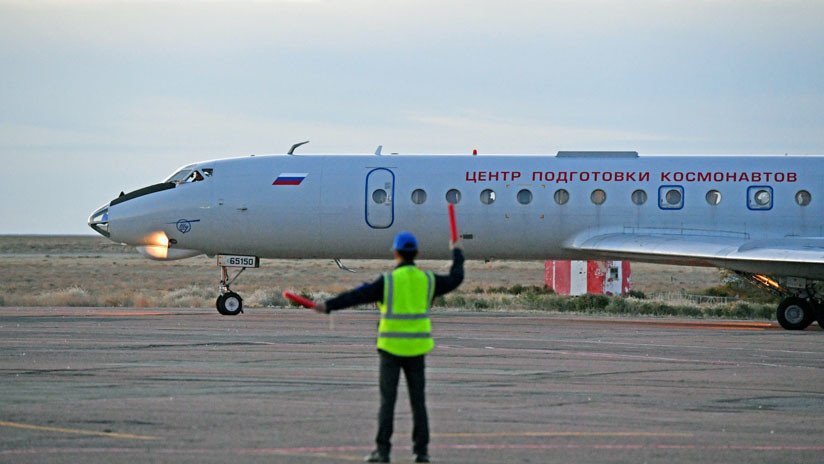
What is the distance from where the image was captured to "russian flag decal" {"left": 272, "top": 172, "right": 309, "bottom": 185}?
3022cm

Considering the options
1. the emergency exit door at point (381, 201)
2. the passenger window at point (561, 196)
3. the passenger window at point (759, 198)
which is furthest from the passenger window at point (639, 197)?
the emergency exit door at point (381, 201)

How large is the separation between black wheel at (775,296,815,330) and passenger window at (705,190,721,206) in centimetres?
271

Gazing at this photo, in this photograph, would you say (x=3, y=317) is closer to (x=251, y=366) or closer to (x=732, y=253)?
(x=251, y=366)

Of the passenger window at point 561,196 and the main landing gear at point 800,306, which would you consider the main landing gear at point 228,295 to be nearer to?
the passenger window at point 561,196

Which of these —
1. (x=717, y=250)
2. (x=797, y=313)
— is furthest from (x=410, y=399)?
(x=797, y=313)

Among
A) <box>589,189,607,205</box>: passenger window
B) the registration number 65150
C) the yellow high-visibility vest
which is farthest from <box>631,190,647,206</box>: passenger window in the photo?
the yellow high-visibility vest

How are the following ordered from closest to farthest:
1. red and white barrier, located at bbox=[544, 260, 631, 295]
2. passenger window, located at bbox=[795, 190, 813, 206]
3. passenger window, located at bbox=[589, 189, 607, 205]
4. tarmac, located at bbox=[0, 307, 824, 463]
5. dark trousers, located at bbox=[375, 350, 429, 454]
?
dark trousers, located at bbox=[375, 350, 429, 454], tarmac, located at bbox=[0, 307, 824, 463], passenger window, located at bbox=[795, 190, 813, 206], passenger window, located at bbox=[589, 189, 607, 205], red and white barrier, located at bbox=[544, 260, 631, 295]

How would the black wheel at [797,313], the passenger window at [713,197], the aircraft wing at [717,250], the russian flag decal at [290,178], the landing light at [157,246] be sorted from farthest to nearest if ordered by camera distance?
the landing light at [157,246] → the russian flag decal at [290,178] → the passenger window at [713,197] → the black wheel at [797,313] → the aircraft wing at [717,250]

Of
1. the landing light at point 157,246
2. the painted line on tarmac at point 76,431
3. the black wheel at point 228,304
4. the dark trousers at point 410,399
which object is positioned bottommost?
the painted line on tarmac at point 76,431

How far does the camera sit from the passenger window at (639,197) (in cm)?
2916

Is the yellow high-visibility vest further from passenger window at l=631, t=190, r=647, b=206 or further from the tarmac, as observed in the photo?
passenger window at l=631, t=190, r=647, b=206

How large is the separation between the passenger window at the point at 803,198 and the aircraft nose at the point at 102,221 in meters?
15.2

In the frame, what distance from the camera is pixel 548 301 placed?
37312 mm

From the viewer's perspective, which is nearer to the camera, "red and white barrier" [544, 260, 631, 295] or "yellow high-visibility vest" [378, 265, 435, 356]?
"yellow high-visibility vest" [378, 265, 435, 356]
